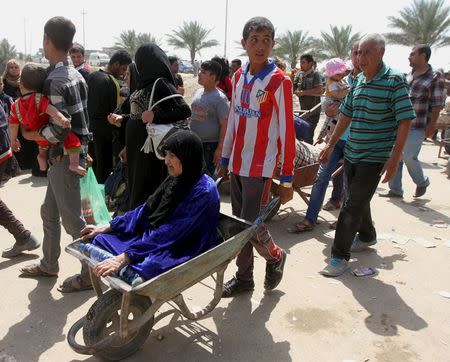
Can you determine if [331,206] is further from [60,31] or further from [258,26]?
[60,31]

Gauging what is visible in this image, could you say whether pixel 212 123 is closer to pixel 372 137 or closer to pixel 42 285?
pixel 372 137

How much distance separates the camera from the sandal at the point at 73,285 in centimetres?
364

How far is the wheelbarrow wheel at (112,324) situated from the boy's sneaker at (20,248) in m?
1.88

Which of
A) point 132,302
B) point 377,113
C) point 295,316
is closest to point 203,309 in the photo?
point 132,302

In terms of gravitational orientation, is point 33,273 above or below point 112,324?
below

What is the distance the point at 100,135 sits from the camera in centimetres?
618

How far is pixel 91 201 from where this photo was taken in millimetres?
3990

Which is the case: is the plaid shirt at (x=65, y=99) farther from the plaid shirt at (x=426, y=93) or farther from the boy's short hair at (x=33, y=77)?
the plaid shirt at (x=426, y=93)

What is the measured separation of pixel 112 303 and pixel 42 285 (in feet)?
4.68

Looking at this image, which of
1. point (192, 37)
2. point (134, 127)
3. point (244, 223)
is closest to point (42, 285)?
point (134, 127)

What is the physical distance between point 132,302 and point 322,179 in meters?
2.95

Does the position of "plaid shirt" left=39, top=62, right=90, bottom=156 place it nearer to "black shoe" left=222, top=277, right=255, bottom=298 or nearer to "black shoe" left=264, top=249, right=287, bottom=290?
"black shoe" left=222, top=277, right=255, bottom=298

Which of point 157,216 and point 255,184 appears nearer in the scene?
point 157,216

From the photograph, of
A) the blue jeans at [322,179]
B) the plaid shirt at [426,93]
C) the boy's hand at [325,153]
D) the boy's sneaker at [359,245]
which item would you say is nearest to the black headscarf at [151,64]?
the boy's hand at [325,153]
